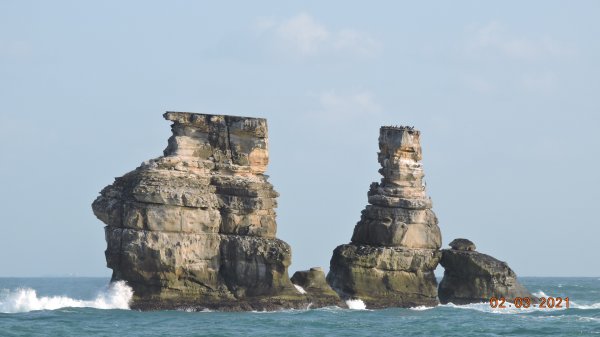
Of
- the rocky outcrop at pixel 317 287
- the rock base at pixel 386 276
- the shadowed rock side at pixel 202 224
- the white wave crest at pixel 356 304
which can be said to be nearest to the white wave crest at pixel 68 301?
the shadowed rock side at pixel 202 224

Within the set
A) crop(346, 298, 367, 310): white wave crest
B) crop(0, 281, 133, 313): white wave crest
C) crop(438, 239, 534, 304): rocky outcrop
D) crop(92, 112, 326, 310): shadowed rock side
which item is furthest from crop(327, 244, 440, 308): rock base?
crop(0, 281, 133, 313): white wave crest

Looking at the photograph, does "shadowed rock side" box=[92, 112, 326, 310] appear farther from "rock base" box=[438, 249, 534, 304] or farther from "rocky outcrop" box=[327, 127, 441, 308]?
"rock base" box=[438, 249, 534, 304]

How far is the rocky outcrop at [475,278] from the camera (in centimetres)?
5641

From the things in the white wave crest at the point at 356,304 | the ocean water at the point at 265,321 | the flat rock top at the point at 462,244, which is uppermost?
the flat rock top at the point at 462,244

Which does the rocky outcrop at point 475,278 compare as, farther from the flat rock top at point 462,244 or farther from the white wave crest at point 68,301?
the white wave crest at point 68,301

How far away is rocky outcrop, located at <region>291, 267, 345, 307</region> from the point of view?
53.8 metres

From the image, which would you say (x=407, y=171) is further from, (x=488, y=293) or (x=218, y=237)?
(x=218, y=237)

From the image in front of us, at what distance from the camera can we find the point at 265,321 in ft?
158

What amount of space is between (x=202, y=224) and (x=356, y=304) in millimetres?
7900

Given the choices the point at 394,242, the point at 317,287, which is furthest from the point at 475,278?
the point at 317,287

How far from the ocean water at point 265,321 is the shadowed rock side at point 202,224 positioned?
1060mm

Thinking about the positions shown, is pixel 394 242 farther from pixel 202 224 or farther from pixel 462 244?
pixel 202 224

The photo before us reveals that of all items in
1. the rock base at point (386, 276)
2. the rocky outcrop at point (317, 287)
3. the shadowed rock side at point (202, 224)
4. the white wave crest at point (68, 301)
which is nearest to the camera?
the shadowed rock side at point (202, 224)
